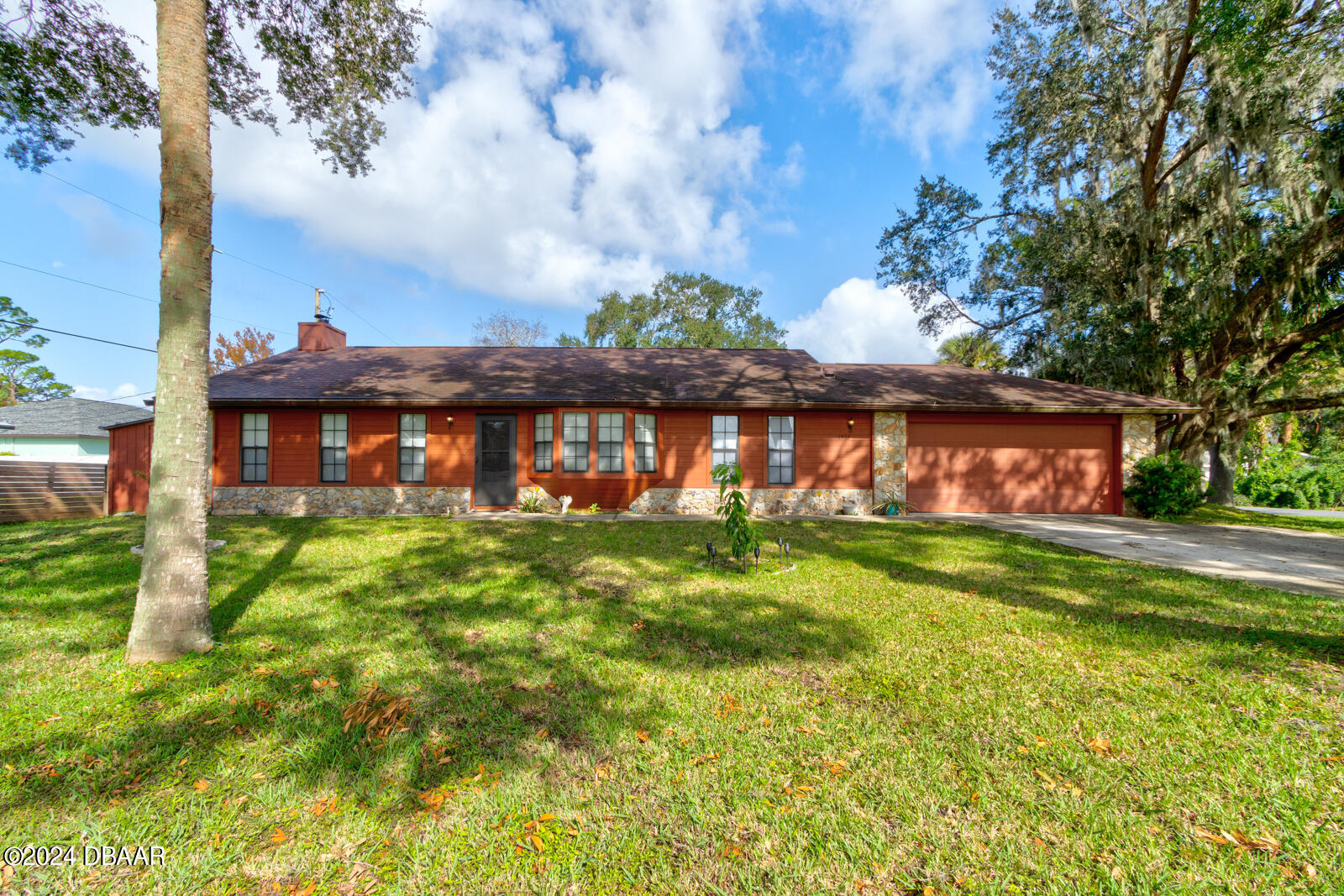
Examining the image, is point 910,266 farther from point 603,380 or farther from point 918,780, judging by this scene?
point 918,780

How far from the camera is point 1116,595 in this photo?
538 cm

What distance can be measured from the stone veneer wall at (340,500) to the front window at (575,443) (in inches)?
98.5

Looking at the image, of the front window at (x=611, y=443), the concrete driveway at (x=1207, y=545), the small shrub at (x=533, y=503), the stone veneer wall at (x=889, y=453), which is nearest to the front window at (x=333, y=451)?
the small shrub at (x=533, y=503)

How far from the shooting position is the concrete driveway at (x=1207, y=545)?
6.25 m

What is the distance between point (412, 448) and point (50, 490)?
7339 millimetres

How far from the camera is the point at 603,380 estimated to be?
12.8 meters

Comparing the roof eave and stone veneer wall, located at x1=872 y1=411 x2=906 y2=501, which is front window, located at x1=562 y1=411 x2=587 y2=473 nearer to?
the roof eave

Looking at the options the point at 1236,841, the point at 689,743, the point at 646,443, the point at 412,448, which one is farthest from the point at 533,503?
the point at 1236,841

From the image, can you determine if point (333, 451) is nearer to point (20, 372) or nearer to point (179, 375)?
point (179, 375)

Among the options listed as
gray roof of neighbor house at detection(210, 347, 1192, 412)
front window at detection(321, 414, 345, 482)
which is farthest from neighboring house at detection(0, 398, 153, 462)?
front window at detection(321, 414, 345, 482)

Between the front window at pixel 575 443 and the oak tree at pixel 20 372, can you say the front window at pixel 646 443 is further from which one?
the oak tree at pixel 20 372

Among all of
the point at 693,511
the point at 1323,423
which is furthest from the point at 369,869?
the point at 1323,423

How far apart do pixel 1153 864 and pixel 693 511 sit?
10050 mm

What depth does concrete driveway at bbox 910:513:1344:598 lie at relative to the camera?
6254 mm
